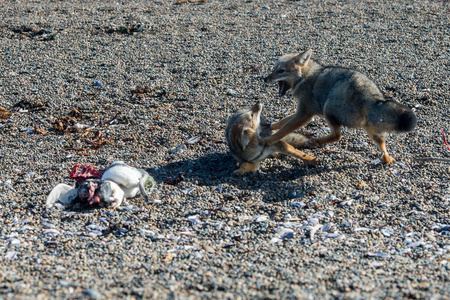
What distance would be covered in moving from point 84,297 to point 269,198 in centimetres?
275

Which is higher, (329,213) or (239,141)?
(239,141)

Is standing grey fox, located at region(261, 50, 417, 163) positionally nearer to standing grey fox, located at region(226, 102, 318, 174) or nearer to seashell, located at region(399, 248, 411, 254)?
standing grey fox, located at region(226, 102, 318, 174)

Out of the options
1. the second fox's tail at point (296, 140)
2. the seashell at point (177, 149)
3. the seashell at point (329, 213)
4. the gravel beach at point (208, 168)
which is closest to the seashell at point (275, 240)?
the gravel beach at point (208, 168)

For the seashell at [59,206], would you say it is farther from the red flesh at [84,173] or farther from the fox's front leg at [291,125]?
the fox's front leg at [291,125]

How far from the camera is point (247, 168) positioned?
21.9ft

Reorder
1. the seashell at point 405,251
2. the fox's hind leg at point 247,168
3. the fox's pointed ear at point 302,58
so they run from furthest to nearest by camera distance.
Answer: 1. the fox's pointed ear at point 302,58
2. the fox's hind leg at point 247,168
3. the seashell at point 405,251

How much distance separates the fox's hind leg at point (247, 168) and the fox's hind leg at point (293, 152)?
1.16 feet

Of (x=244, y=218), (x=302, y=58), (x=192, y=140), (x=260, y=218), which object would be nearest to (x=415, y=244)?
(x=260, y=218)

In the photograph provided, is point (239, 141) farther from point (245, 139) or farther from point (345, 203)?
point (345, 203)

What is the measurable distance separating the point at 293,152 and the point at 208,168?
108cm

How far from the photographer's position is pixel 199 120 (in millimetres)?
8234

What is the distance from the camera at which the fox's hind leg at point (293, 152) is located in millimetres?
6797

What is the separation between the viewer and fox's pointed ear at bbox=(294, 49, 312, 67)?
7.31 meters

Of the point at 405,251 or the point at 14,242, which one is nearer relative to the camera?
the point at 405,251
